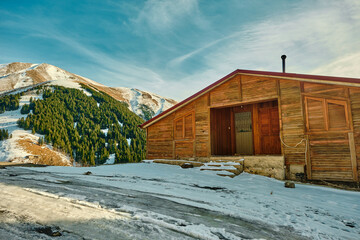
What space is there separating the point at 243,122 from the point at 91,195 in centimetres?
1004

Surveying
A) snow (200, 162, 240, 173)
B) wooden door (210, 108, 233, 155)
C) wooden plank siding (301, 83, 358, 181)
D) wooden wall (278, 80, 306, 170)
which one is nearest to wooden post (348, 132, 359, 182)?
wooden plank siding (301, 83, 358, 181)

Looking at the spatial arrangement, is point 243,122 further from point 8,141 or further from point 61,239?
point 8,141

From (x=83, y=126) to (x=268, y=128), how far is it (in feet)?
107

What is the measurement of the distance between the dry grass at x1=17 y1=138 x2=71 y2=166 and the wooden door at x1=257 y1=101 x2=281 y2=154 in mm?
20207

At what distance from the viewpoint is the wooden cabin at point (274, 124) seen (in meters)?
7.95

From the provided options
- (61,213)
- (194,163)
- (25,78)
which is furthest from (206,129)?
(25,78)

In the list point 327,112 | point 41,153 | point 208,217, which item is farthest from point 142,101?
point 208,217

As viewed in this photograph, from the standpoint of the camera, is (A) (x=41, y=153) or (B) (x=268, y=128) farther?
(A) (x=41, y=153)

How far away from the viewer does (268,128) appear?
37.1 ft

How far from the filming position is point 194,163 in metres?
11.0

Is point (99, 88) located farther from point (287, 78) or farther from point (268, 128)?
point (287, 78)

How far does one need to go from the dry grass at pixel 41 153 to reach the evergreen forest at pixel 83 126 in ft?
5.16

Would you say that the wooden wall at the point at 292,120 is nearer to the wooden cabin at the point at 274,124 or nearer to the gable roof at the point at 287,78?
the wooden cabin at the point at 274,124

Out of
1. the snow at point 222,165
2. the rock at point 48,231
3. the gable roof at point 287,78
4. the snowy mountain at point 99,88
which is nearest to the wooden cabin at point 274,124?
the gable roof at point 287,78
